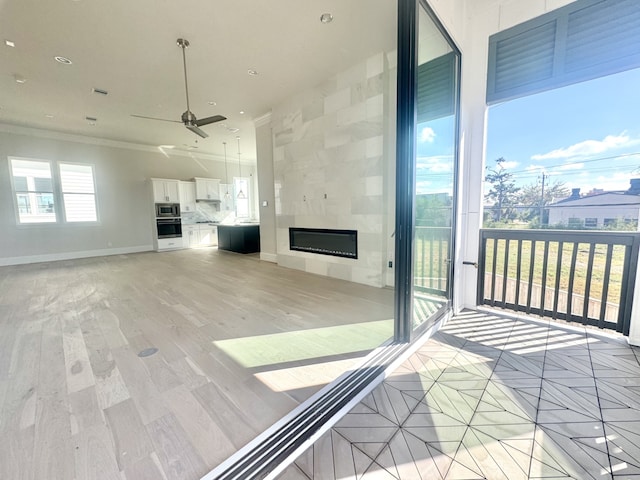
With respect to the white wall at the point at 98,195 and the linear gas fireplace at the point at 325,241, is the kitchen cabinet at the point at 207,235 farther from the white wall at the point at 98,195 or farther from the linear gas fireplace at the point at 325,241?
the linear gas fireplace at the point at 325,241

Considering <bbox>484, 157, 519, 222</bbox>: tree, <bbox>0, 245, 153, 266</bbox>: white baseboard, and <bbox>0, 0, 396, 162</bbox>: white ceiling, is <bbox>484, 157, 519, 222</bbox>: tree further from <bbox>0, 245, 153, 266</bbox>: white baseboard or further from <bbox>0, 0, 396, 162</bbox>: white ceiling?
<bbox>0, 245, 153, 266</bbox>: white baseboard

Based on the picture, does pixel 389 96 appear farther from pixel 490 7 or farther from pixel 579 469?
pixel 579 469

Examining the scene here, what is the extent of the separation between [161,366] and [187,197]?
7.51m

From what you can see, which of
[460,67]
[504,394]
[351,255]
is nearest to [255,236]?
[351,255]

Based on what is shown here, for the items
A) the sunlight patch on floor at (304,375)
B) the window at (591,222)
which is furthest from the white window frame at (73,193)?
the window at (591,222)

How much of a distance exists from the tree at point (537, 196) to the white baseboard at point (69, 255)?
9.18 meters

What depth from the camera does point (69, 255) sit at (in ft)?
22.1

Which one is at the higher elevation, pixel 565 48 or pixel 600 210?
pixel 565 48

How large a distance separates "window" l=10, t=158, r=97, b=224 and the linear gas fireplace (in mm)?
6094

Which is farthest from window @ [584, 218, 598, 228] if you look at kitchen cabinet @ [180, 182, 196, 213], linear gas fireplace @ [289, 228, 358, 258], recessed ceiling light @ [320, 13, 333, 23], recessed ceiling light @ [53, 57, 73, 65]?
kitchen cabinet @ [180, 182, 196, 213]

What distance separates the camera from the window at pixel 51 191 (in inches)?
238

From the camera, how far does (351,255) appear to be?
412 centimetres

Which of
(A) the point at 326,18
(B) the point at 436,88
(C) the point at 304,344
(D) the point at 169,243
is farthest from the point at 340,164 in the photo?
(D) the point at 169,243

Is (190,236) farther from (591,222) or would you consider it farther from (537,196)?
(591,222)
